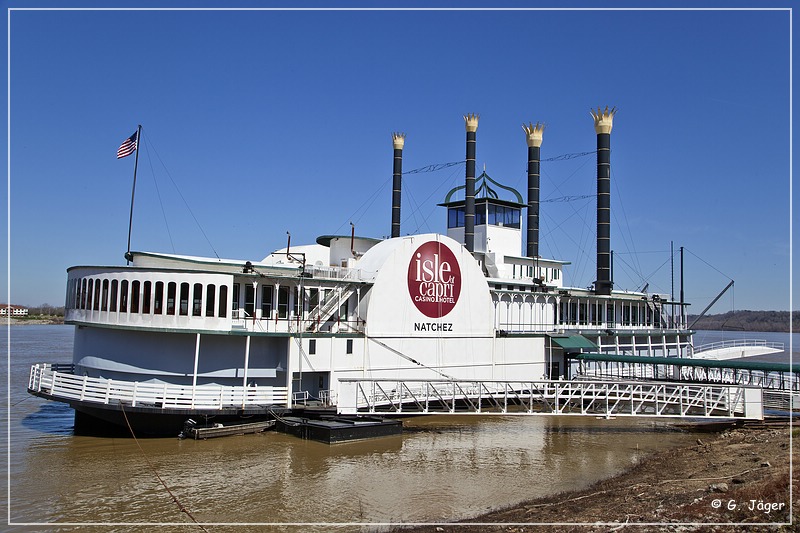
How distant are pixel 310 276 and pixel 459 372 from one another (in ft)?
29.6

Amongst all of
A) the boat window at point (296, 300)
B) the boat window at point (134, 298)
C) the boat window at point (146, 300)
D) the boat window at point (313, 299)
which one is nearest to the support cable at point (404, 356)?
the boat window at point (313, 299)

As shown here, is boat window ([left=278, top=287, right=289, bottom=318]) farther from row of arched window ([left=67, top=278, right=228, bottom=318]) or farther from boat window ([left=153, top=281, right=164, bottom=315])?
boat window ([left=153, top=281, right=164, bottom=315])

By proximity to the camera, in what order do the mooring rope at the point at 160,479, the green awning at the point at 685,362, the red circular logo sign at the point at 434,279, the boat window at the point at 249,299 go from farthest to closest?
the green awning at the point at 685,362 → the red circular logo sign at the point at 434,279 → the boat window at the point at 249,299 → the mooring rope at the point at 160,479

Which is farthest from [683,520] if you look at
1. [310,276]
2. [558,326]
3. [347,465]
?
[558,326]

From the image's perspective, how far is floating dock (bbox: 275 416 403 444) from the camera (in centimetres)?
2342

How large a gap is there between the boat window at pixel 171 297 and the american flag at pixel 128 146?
23.7 feet

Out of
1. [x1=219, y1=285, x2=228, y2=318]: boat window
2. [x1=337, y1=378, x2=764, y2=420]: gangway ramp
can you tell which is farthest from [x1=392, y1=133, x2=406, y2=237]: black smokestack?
[x1=219, y1=285, x2=228, y2=318]: boat window

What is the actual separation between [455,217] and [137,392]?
28.7m

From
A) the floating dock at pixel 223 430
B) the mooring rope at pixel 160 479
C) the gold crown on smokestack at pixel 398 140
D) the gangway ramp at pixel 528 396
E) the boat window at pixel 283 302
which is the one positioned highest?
the gold crown on smokestack at pixel 398 140

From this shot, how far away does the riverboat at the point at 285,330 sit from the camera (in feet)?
78.5

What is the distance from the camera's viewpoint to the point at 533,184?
53344 millimetres

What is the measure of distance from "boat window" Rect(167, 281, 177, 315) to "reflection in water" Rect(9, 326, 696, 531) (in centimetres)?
469

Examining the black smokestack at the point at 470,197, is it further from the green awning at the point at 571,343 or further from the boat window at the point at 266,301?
the boat window at the point at 266,301

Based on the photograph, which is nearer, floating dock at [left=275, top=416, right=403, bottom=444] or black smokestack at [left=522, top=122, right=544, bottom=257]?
floating dock at [left=275, top=416, right=403, bottom=444]
